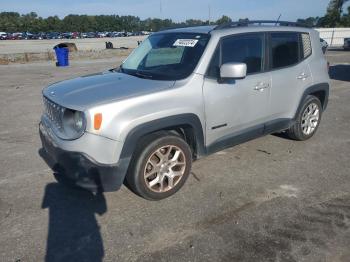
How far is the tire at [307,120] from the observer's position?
547 centimetres

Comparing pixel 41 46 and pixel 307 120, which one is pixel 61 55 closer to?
pixel 307 120

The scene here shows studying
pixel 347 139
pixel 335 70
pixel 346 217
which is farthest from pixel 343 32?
pixel 346 217

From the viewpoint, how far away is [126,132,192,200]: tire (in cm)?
366

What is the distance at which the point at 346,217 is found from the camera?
3.55m

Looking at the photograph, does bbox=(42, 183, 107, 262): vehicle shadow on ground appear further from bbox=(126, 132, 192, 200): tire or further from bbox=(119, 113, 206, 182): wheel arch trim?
bbox=(119, 113, 206, 182): wheel arch trim

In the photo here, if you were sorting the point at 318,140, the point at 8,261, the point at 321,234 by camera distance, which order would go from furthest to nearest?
the point at 318,140 < the point at 321,234 < the point at 8,261

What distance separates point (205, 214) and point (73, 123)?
1625 millimetres

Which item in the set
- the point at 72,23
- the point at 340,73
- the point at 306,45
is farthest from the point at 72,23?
the point at 306,45

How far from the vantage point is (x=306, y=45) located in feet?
17.8

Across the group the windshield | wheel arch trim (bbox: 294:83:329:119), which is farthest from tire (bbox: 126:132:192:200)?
wheel arch trim (bbox: 294:83:329:119)

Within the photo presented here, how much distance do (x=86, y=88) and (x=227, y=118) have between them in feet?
5.55

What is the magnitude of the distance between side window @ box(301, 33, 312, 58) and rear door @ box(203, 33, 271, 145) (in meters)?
0.99

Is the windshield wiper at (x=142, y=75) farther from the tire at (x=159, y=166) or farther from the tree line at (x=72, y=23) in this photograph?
the tree line at (x=72, y=23)

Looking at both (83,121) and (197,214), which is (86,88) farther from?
A: (197,214)
